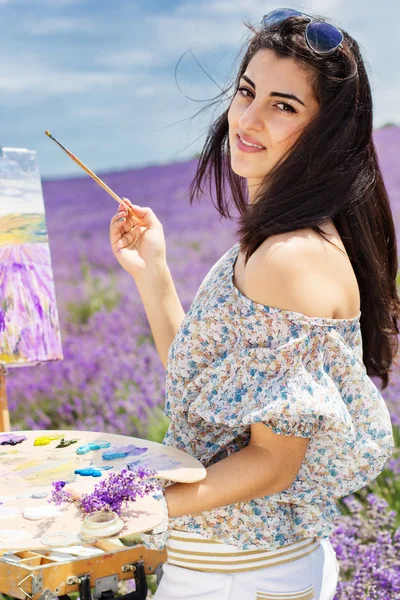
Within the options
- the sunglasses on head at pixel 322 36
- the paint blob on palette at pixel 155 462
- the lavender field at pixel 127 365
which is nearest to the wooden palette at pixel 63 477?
the paint blob on palette at pixel 155 462

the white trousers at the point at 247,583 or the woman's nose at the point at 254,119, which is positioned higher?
the woman's nose at the point at 254,119

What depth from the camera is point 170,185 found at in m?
8.21

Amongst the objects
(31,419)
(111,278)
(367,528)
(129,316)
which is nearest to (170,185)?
(111,278)

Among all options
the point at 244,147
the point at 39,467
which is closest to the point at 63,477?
the point at 39,467

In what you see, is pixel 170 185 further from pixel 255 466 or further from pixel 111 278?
pixel 255 466

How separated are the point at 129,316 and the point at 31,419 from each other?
1033 millimetres

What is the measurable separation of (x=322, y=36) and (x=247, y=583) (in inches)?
39.2

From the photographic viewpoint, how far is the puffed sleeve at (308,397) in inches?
49.7

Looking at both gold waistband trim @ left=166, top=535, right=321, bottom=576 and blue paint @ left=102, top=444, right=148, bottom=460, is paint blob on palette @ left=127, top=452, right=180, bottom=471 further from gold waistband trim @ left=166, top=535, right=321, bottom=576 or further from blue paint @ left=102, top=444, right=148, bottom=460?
gold waistband trim @ left=166, top=535, right=321, bottom=576

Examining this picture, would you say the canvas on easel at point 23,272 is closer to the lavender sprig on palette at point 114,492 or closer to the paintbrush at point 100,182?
the paintbrush at point 100,182

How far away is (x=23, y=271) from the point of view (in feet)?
6.61

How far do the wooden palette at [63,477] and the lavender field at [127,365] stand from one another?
89cm

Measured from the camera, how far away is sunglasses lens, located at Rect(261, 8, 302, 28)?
1.49m

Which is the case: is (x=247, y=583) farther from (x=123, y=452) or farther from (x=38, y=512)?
(x=38, y=512)
